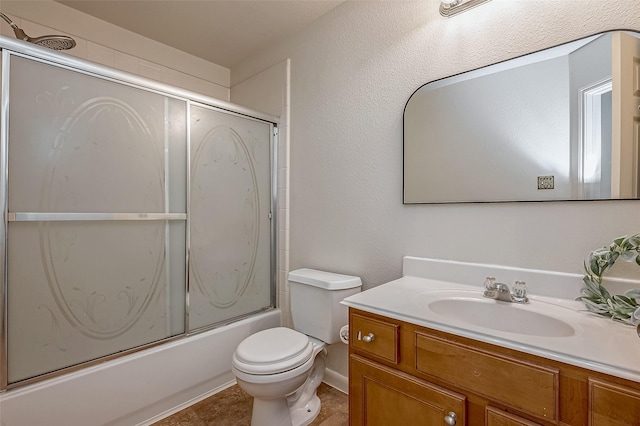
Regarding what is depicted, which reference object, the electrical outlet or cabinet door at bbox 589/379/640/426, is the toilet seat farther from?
the electrical outlet

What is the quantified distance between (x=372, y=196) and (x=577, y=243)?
93cm

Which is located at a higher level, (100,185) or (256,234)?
(100,185)

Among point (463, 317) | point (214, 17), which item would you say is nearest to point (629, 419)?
point (463, 317)

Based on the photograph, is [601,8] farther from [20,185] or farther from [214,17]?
[20,185]

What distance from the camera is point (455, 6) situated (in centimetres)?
137

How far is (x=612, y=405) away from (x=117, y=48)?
3.03 m

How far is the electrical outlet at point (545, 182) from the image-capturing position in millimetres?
1194

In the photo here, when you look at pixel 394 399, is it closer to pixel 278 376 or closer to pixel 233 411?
pixel 278 376

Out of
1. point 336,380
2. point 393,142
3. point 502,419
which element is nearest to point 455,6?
point 393,142

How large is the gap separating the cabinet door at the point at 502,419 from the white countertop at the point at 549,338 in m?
0.19

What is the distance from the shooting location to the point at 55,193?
1375mm

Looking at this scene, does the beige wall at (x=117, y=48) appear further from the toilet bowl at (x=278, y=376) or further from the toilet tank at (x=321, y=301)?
the toilet bowl at (x=278, y=376)

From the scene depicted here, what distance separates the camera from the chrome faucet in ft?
3.83

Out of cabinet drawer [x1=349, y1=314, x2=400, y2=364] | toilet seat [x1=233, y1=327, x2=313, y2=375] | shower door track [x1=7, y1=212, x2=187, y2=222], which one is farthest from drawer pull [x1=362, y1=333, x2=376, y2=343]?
shower door track [x1=7, y1=212, x2=187, y2=222]
